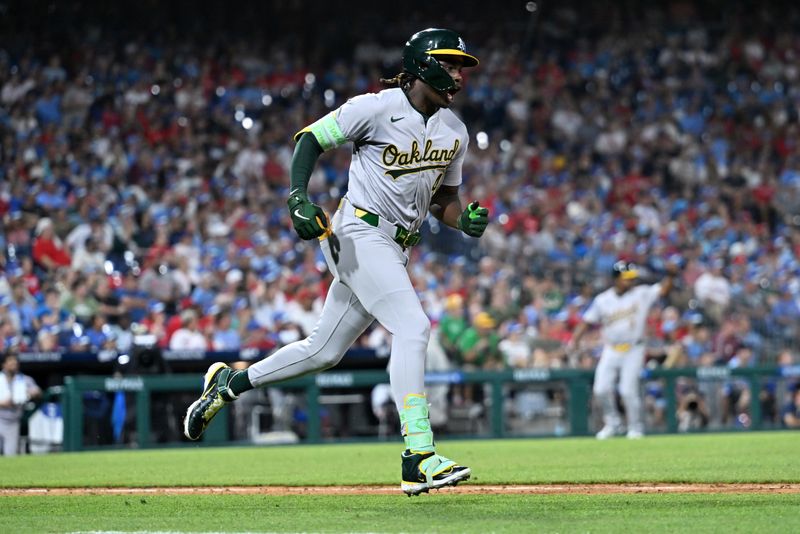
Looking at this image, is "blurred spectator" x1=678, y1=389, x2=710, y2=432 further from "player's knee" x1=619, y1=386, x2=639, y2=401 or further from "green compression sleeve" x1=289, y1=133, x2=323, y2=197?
"green compression sleeve" x1=289, y1=133, x2=323, y2=197

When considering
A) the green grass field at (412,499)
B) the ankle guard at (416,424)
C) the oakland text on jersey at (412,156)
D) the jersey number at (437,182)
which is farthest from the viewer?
the jersey number at (437,182)

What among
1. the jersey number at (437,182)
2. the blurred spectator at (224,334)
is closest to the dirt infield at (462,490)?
the jersey number at (437,182)

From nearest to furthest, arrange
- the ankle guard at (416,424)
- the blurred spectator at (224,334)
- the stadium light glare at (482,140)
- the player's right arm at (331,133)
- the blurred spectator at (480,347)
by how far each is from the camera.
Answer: the ankle guard at (416,424) < the player's right arm at (331,133) < the blurred spectator at (224,334) < the blurred spectator at (480,347) < the stadium light glare at (482,140)

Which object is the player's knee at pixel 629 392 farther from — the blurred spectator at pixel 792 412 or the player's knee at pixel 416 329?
the player's knee at pixel 416 329

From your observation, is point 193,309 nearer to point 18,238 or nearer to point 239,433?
point 239,433

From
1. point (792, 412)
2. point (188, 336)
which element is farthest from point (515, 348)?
point (188, 336)
